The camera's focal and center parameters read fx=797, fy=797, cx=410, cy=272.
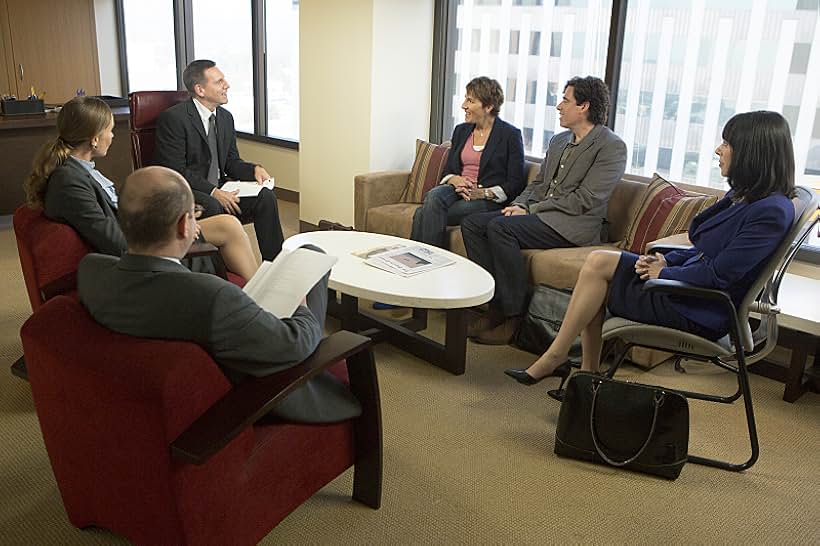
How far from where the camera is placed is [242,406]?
5.70 ft

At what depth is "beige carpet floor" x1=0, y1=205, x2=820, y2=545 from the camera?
7.57ft

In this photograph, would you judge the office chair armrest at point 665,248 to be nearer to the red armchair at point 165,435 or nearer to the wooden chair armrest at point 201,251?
the red armchair at point 165,435

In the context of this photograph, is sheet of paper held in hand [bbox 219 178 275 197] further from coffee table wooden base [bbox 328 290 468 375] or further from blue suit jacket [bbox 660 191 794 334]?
blue suit jacket [bbox 660 191 794 334]

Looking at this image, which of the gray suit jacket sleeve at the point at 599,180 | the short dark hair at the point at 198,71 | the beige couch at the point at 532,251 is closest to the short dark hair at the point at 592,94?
the gray suit jacket sleeve at the point at 599,180

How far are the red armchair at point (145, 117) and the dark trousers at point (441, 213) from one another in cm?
140

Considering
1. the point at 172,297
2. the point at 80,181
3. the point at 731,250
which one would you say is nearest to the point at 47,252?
the point at 80,181

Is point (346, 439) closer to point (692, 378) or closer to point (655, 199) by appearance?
point (692, 378)

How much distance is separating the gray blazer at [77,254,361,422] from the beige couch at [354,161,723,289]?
1.95 meters

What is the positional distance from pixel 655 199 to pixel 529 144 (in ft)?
3.96

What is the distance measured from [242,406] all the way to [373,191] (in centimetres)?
299

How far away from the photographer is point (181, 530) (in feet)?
5.81

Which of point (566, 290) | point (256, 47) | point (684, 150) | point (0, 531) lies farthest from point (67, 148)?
point (256, 47)

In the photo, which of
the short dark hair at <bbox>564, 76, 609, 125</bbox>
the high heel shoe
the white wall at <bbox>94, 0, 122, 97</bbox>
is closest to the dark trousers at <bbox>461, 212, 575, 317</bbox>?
the high heel shoe

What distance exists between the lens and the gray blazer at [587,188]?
379cm
